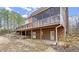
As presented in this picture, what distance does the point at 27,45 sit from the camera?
323 centimetres

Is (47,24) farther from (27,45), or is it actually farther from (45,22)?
(27,45)

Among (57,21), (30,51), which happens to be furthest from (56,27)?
(30,51)

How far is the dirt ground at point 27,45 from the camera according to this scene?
10.5 ft

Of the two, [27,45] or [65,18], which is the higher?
[65,18]

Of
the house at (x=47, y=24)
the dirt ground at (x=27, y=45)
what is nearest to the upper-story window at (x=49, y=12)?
the house at (x=47, y=24)

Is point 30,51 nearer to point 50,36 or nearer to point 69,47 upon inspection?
point 50,36

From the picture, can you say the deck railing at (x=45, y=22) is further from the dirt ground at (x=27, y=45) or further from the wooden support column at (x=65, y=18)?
the dirt ground at (x=27, y=45)

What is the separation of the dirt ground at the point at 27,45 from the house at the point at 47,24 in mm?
98

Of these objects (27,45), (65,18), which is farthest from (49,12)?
(27,45)

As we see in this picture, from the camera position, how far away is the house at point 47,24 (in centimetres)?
319

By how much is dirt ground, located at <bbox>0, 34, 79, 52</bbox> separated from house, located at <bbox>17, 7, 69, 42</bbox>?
10 cm

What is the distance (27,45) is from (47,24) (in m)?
0.49

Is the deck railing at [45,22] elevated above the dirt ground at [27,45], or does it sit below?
above

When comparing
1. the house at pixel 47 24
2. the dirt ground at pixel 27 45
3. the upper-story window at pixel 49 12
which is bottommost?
the dirt ground at pixel 27 45
